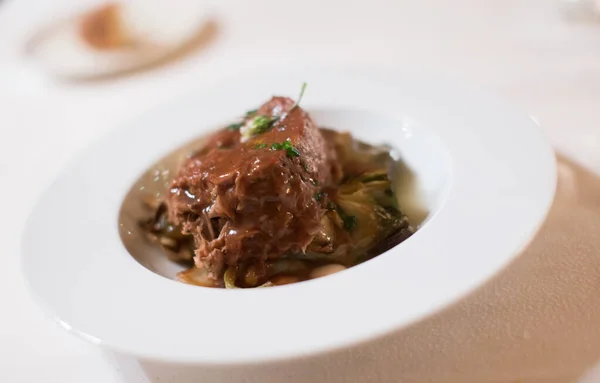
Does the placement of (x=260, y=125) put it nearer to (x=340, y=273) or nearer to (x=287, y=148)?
(x=287, y=148)

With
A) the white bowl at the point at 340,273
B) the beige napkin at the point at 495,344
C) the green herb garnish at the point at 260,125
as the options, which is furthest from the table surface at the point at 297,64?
the green herb garnish at the point at 260,125

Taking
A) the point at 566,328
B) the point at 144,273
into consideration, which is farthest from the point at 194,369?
the point at 566,328

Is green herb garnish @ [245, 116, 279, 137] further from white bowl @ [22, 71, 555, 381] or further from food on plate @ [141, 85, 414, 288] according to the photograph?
white bowl @ [22, 71, 555, 381]

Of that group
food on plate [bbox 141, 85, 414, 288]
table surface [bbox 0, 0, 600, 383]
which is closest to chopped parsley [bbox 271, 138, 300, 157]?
food on plate [bbox 141, 85, 414, 288]

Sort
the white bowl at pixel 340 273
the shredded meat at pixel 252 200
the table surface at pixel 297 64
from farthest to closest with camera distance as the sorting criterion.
Result: 1. the table surface at pixel 297 64
2. the shredded meat at pixel 252 200
3. the white bowl at pixel 340 273

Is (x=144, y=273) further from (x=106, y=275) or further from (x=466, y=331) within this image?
(x=466, y=331)

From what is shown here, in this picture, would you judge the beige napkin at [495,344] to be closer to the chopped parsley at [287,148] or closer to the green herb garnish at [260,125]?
the chopped parsley at [287,148]
